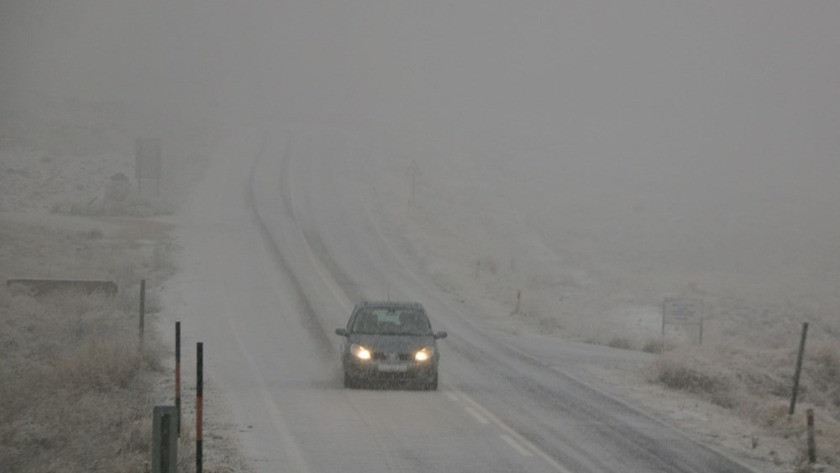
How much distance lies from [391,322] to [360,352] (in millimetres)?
1248

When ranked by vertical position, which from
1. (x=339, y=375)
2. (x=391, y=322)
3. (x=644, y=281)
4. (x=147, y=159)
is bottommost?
(x=339, y=375)

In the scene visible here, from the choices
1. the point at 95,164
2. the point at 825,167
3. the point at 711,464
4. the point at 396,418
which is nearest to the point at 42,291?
the point at 396,418

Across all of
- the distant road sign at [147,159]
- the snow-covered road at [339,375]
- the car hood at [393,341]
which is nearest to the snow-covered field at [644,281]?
the snow-covered road at [339,375]

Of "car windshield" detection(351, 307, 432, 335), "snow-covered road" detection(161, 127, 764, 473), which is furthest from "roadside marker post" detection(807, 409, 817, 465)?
"car windshield" detection(351, 307, 432, 335)

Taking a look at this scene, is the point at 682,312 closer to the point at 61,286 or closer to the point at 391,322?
the point at 391,322

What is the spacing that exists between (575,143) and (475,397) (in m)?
112

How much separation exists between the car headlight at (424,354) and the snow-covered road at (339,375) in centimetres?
68

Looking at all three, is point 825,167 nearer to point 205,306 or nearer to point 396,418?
point 205,306

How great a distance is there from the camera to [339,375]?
23.2 m

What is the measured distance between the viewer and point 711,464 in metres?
15.4

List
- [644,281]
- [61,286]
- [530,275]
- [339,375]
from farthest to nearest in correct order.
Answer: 1. [644,281]
2. [530,275]
3. [61,286]
4. [339,375]

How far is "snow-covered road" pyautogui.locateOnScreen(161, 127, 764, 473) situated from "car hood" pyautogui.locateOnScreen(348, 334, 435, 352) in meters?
0.85

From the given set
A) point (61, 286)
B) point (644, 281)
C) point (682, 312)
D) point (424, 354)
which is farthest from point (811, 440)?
point (644, 281)

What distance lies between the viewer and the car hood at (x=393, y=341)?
68.6ft
